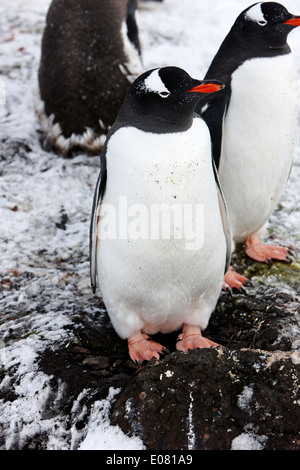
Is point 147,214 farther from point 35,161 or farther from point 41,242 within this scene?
point 35,161

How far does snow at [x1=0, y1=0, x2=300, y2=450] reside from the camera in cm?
209

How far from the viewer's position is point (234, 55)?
2.78 metres

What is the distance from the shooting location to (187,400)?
1.97 meters

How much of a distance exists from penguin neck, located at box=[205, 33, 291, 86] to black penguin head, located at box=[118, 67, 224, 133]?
0.64 metres

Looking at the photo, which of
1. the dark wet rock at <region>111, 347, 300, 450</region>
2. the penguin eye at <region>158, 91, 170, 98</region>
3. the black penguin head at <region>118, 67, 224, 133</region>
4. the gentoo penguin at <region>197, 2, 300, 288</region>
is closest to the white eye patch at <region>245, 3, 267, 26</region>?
the gentoo penguin at <region>197, 2, 300, 288</region>

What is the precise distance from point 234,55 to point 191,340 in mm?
1422

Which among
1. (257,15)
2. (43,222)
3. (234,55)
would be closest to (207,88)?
(234,55)

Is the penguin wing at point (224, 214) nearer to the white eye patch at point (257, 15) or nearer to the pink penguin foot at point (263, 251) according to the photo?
the pink penguin foot at point (263, 251)

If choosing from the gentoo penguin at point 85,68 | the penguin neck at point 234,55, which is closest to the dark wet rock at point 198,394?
the penguin neck at point 234,55

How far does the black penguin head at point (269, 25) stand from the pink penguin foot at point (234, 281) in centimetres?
118

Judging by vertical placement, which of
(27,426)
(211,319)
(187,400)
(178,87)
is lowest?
(211,319)
